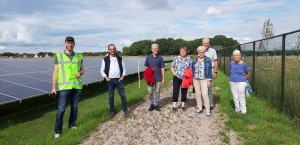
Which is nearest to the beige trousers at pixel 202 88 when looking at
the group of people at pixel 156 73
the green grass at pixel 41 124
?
the group of people at pixel 156 73

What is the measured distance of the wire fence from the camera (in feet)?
15.3

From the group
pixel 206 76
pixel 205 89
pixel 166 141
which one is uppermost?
pixel 206 76

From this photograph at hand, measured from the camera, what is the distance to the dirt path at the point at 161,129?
4180 millimetres

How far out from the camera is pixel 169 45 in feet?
367

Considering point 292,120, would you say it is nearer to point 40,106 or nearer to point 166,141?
point 166,141

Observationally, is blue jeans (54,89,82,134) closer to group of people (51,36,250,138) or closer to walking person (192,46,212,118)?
group of people (51,36,250,138)

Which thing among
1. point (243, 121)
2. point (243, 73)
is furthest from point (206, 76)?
point (243, 121)

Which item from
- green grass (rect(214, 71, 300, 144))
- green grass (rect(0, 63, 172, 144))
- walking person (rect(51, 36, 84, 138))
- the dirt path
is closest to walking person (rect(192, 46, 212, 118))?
the dirt path

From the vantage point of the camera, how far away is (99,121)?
529 centimetres

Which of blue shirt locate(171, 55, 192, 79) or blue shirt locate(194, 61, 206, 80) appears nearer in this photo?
blue shirt locate(194, 61, 206, 80)

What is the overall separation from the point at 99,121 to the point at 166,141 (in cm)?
202

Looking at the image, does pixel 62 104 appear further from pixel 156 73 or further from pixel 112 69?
pixel 156 73

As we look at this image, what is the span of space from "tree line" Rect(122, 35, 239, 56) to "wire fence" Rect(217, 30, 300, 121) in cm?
10076

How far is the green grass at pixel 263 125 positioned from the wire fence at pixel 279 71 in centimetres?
28
